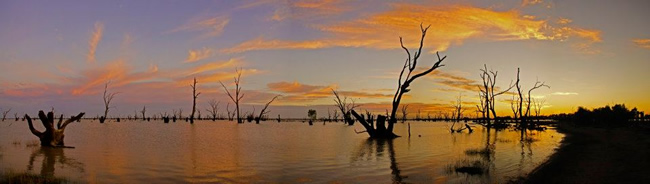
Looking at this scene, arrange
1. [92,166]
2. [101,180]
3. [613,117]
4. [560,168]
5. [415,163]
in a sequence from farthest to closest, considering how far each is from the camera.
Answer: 1. [613,117]
2. [415,163]
3. [92,166]
4. [560,168]
5. [101,180]

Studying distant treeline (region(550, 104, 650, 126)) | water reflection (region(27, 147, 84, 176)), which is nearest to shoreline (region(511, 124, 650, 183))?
water reflection (region(27, 147, 84, 176))

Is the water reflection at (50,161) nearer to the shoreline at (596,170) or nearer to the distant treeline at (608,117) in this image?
the shoreline at (596,170)

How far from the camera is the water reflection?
1686 centimetres

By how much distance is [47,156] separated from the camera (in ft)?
70.2

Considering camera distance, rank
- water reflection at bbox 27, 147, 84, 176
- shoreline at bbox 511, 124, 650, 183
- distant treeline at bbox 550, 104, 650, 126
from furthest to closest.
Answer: distant treeline at bbox 550, 104, 650, 126 → water reflection at bbox 27, 147, 84, 176 → shoreline at bbox 511, 124, 650, 183

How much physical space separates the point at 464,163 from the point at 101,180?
44.8 ft

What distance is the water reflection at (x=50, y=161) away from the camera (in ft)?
55.3

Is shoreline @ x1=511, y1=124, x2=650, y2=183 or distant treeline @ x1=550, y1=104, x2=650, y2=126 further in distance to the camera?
distant treeline @ x1=550, y1=104, x2=650, y2=126

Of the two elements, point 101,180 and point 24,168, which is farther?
point 24,168

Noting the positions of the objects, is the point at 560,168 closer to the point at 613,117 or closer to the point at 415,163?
the point at 415,163

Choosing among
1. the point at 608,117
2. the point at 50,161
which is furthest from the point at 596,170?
the point at 608,117

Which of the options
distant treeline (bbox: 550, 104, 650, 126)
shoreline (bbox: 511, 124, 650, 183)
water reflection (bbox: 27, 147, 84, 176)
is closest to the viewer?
shoreline (bbox: 511, 124, 650, 183)

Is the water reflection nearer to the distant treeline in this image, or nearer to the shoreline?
the shoreline

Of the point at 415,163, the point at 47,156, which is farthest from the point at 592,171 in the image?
the point at 47,156
